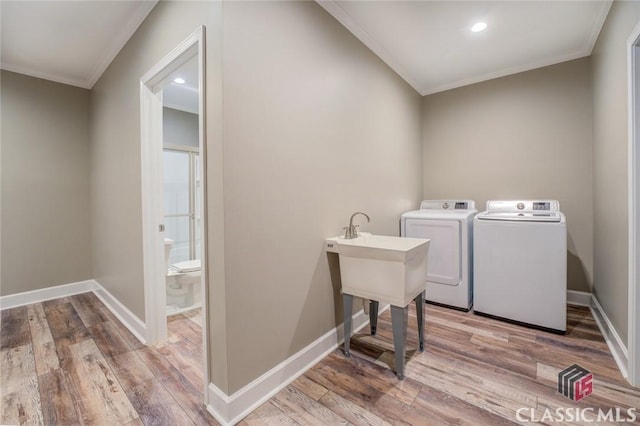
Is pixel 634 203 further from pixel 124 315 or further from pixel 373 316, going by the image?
pixel 124 315

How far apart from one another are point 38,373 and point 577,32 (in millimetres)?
4971

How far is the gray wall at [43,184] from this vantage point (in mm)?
2938

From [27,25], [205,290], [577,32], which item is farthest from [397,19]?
[27,25]

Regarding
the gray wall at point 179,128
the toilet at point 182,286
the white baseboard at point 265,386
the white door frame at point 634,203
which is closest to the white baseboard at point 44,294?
the toilet at point 182,286

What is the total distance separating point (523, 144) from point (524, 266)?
153 cm

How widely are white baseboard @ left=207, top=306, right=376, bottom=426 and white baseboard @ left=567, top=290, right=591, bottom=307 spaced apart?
2676mm

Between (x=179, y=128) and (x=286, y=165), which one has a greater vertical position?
(x=179, y=128)

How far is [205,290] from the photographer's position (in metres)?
1.46

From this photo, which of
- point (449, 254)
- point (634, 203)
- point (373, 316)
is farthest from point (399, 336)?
point (634, 203)

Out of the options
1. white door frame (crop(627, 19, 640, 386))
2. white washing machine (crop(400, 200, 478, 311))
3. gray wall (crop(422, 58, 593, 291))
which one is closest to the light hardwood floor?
white door frame (crop(627, 19, 640, 386))

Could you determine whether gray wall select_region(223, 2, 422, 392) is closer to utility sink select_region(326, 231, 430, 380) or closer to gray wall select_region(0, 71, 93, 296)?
utility sink select_region(326, 231, 430, 380)

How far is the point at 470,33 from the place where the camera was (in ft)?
7.86

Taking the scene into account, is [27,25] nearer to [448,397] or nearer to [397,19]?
[397,19]

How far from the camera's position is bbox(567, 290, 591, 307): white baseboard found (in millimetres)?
2787
